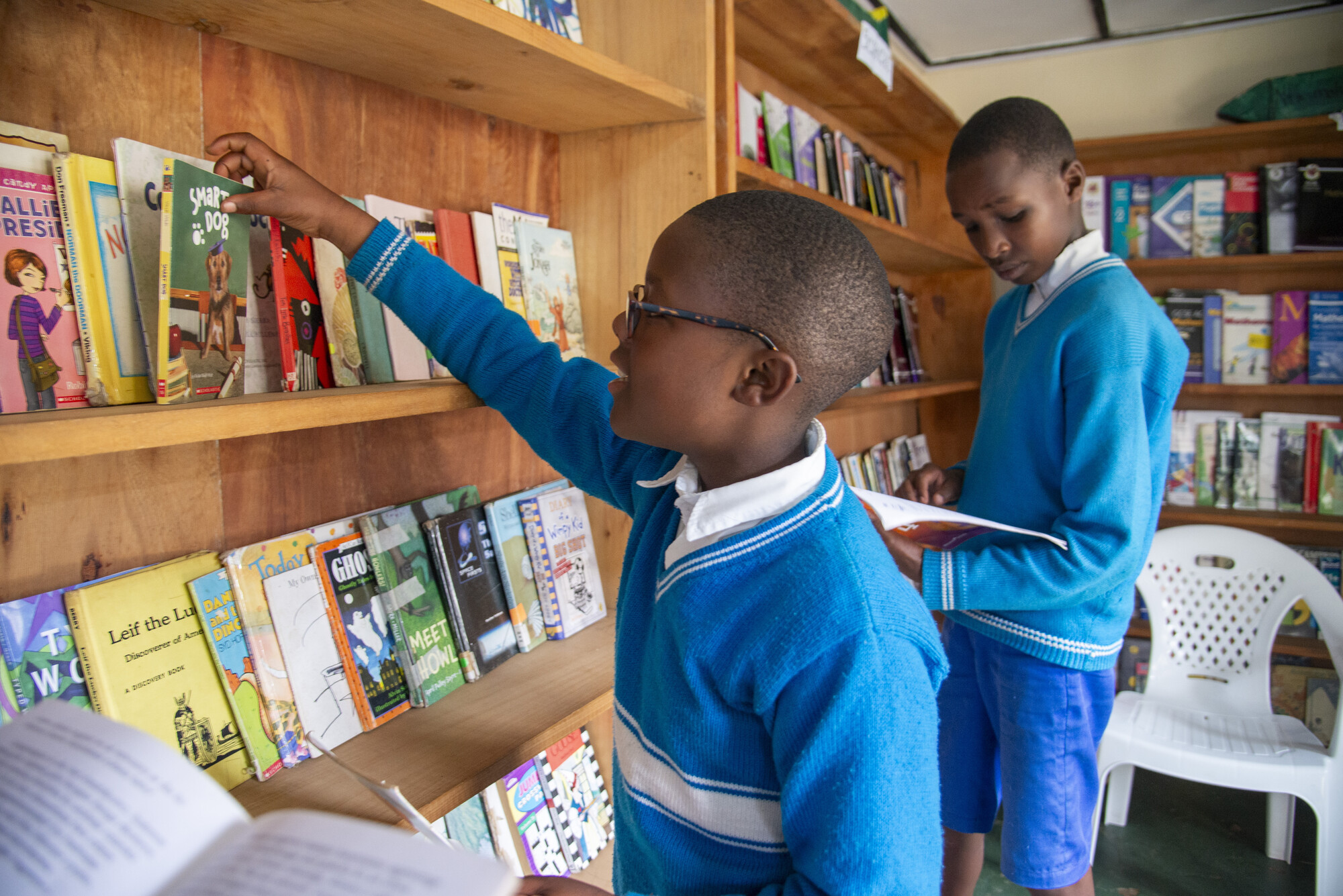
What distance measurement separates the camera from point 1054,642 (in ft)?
4.31

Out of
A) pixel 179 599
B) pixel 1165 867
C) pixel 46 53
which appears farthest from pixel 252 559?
pixel 1165 867

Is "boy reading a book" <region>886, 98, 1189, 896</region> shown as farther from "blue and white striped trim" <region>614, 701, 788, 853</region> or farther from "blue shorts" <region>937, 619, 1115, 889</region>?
"blue and white striped trim" <region>614, 701, 788, 853</region>

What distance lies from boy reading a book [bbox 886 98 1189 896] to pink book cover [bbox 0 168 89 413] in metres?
1.06

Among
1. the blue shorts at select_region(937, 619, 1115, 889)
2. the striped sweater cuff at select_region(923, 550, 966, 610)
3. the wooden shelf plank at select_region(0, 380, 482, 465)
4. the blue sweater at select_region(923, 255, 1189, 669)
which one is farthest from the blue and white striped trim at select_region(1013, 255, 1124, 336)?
the wooden shelf plank at select_region(0, 380, 482, 465)

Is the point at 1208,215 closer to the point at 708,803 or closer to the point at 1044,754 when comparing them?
the point at 1044,754

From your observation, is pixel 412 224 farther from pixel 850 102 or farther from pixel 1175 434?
pixel 1175 434

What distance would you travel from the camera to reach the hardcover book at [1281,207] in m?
2.65

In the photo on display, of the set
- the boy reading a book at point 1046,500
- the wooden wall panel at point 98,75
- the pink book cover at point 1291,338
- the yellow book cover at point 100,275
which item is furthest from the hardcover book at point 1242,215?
the yellow book cover at point 100,275

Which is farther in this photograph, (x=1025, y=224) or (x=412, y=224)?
(x=1025, y=224)

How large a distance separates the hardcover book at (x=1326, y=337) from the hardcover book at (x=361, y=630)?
119 inches

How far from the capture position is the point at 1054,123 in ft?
4.69

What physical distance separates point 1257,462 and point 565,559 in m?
2.60

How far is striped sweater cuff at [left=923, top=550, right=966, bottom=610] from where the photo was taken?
4.08 feet

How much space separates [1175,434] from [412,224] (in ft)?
9.15
